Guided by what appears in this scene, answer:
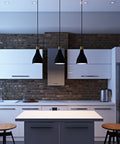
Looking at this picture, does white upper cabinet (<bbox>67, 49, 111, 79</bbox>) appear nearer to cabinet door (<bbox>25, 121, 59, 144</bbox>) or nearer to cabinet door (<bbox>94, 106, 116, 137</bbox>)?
cabinet door (<bbox>94, 106, 116, 137</bbox>)

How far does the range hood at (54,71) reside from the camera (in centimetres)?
468

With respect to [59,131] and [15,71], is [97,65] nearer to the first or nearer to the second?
[15,71]

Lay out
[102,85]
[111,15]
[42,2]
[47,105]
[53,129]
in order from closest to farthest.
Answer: [53,129] → [42,2] → [47,105] → [111,15] → [102,85]

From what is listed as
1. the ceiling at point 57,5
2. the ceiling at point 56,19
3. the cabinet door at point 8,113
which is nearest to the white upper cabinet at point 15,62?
the ceiling at point 56,19

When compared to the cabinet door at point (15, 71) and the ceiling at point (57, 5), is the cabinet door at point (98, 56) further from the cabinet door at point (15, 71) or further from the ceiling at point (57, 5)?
the cabinet door at point (15, 71)

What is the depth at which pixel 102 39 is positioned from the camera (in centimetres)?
518

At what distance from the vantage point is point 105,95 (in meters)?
4.69

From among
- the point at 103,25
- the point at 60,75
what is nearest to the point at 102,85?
the point at 60,75

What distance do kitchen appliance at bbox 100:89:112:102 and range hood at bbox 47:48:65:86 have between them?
3.58 ft

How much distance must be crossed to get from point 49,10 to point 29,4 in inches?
23.9

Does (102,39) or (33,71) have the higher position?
(102,39)

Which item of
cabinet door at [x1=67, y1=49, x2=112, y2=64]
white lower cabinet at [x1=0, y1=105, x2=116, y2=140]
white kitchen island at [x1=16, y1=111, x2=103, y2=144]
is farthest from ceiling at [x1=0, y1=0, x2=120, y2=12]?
white kitchen island at [x1=16, y1=111, x2=103, y2=144]

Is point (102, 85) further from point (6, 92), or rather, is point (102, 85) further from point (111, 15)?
point (6, 92)

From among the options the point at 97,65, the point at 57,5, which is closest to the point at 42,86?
the point at 97,65
